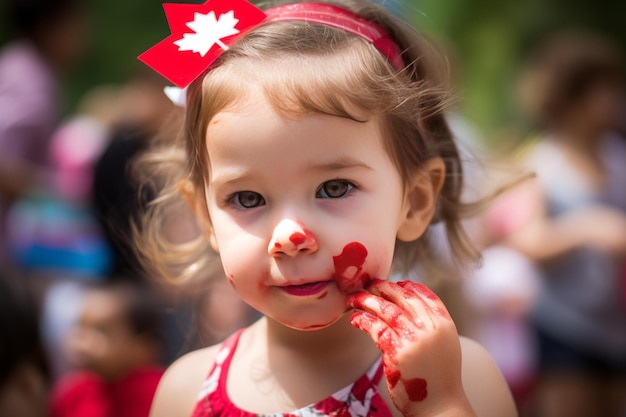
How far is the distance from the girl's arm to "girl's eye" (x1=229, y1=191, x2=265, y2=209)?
26cm

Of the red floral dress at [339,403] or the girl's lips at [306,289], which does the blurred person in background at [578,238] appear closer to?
the red floral dress at [339,403]

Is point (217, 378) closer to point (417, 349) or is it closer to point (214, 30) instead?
point (417, 349)

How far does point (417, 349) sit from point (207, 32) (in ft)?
2.49

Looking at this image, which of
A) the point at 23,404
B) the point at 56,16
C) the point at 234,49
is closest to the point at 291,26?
the point at 234,49

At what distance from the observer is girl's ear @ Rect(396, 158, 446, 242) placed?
6.22 ft

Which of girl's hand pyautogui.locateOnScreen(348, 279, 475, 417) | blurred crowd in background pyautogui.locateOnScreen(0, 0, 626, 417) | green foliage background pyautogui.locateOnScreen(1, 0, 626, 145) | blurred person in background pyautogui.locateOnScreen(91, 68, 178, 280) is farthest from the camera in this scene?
green foliage background pyautogui.locateOnScreen(1, 0, 626, 145)

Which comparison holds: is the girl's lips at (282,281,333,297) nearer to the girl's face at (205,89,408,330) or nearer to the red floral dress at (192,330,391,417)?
the girl's face at (205,89,408,330)

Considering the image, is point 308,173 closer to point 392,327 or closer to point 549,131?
point 392,327

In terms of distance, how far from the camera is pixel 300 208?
1661 mm

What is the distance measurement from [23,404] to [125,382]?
0.57m

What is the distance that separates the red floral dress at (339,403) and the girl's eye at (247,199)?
0.40 metres

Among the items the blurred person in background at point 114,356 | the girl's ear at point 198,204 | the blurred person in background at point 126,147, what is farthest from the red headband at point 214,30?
the blurred person in background at point 126,147

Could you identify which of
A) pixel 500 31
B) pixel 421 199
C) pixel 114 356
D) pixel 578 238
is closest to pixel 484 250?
pixel 578 238

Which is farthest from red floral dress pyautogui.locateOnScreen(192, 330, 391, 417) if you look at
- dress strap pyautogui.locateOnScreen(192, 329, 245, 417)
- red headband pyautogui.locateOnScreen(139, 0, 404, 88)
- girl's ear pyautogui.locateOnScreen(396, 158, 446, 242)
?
red headband pyautogui.locateOnScreen(139, 0, 404, 88)
